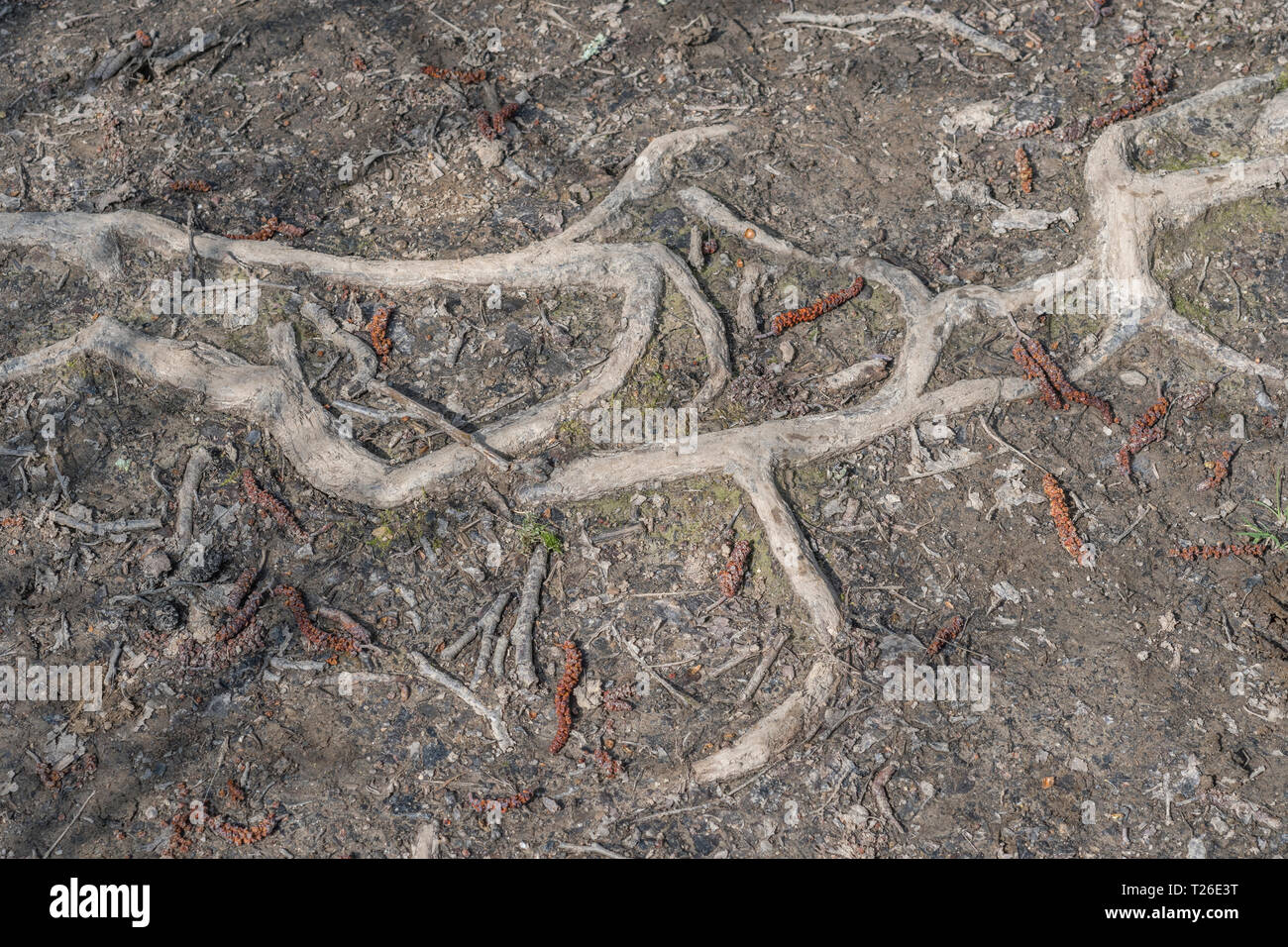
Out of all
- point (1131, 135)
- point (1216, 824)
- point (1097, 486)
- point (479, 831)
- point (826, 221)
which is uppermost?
point (1131, 135)

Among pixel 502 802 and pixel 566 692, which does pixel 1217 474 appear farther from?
pixel 502 802

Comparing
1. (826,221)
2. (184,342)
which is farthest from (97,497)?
(826,221)

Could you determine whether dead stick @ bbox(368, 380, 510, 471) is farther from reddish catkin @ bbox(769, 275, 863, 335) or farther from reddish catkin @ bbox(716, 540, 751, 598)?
reddish catkin @ bbox(769, 275, 863, 335)

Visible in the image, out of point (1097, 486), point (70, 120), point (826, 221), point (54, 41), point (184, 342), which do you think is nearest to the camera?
point (1097, 486)

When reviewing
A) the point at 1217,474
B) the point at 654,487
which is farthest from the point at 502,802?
the point at 1217,474

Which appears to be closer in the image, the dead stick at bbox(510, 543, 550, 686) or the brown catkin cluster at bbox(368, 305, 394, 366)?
the dead stick at bbox(510, 543, 550, 686)

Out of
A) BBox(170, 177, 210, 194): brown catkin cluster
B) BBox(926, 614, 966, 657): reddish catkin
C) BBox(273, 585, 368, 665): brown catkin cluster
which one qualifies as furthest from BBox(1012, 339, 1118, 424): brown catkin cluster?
BBox(170, 177, 210, 194): brown catkin cluster

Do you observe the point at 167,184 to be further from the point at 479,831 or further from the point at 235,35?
the point at 479,831
